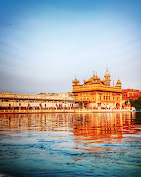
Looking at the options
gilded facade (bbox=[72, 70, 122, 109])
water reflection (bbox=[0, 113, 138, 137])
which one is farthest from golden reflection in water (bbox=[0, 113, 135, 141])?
gilded facade (bbox=[72, 70, 122, 109])

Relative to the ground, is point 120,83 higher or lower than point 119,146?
higher

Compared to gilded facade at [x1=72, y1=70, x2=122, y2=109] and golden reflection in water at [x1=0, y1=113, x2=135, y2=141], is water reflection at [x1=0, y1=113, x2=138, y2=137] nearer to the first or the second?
golden reflection in water at [x1=0, y1=113, x2=135, y2=141]

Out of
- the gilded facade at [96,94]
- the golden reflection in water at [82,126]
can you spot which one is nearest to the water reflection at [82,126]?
the golden reflection in water at [82,126]

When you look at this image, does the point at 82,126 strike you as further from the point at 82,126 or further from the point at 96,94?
the point at 96,94

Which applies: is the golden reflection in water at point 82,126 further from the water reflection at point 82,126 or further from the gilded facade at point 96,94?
the gilded facade at point 96,94

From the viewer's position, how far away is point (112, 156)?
29.1ft

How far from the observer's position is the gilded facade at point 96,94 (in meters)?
101

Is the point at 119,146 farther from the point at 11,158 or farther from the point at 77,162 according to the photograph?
the point at 11,158

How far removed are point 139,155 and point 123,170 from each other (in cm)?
203

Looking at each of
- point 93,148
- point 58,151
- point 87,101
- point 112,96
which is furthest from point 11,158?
point 112,96

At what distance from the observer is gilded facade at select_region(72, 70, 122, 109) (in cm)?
10076

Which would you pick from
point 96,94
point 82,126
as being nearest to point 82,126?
point 82,126

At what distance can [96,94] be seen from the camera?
10038cm

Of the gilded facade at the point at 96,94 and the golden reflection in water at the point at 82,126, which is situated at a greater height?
the gilded facade at the point at 96,94
